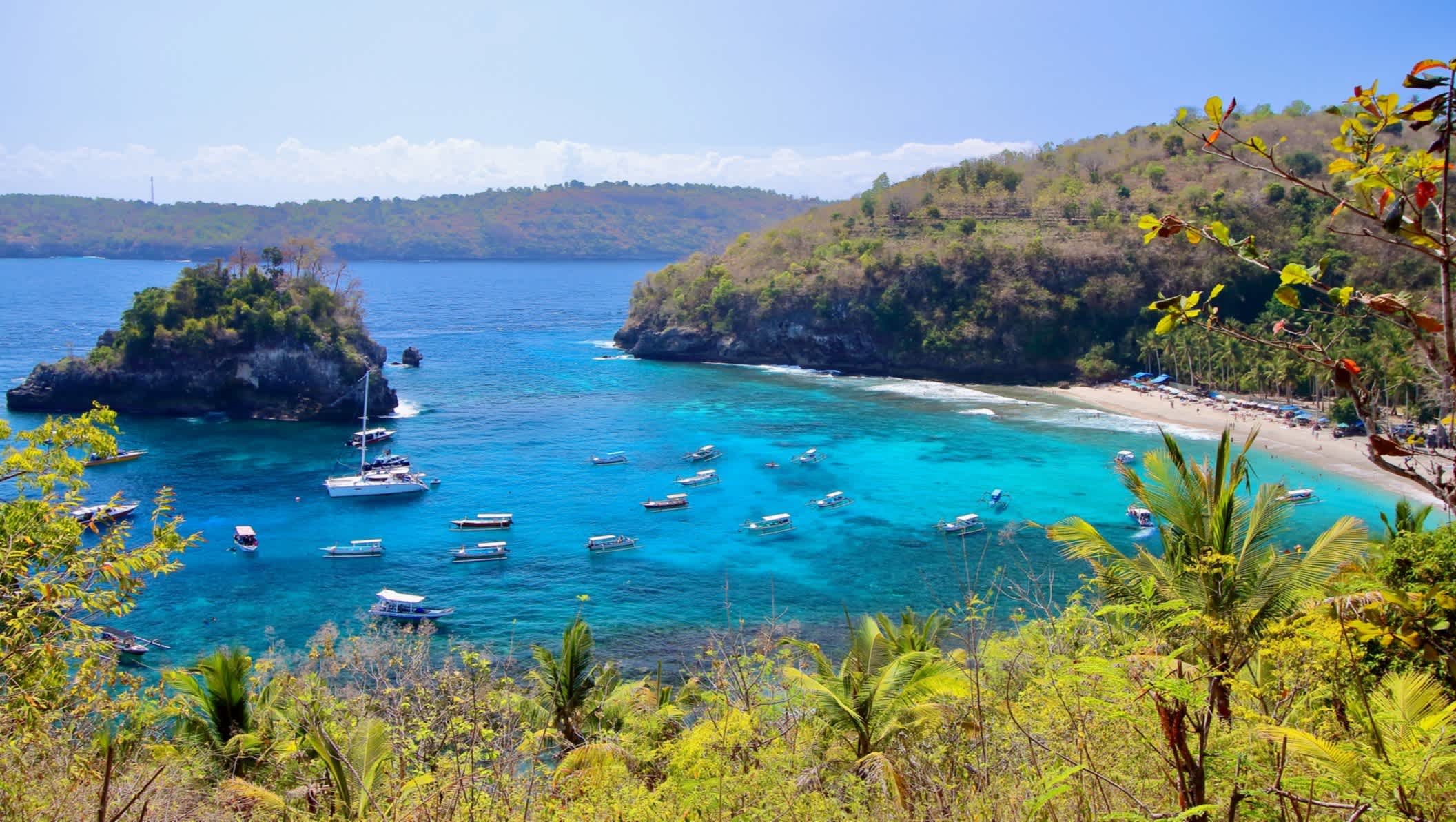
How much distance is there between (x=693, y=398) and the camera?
7594 cm

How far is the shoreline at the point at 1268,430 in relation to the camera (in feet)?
165

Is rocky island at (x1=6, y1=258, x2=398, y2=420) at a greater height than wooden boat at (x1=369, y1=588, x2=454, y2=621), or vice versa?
rocky island at (x1=6, y1=258, x2=398, y2=420)

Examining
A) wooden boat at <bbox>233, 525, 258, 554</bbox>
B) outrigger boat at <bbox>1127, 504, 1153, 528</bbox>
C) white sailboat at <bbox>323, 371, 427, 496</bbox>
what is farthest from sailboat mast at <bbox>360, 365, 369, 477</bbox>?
outrigger boat at <bbox>1127, 504, 1153, 528</bbox>

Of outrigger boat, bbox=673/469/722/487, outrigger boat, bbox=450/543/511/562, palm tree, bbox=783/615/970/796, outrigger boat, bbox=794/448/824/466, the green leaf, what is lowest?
outrigger boat, bbox=450/543/511/562

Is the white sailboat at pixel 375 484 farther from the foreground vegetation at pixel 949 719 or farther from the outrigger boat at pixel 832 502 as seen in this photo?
the foreground vegetation at pixel 949 719

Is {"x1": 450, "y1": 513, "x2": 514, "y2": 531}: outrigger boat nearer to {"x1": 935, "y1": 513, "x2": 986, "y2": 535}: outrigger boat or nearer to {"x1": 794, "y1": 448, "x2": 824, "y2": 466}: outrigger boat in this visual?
{"x1": 794, "y1": 448, "x2": 824, "y2": 466}: outrigger boat

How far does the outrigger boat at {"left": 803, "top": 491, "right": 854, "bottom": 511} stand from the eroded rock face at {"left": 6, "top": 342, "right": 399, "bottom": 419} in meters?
37.3

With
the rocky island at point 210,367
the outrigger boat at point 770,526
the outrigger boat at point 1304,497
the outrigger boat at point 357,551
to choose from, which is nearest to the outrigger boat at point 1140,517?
the outrigger boat at point 1304,497

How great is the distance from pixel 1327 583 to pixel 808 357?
7896 centimetres

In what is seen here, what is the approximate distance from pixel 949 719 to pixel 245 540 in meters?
36.7

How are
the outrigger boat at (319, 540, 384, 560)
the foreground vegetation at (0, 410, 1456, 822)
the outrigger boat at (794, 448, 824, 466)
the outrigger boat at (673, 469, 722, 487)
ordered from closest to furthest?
the foreground vegetation at (0, 410, 1456, 822)
the outrigger boat at (319, 540, 384, 560)
the outrigger boat at (673, 469, 722, 487)
the outrigger boat at (794, 448, 824, 466)

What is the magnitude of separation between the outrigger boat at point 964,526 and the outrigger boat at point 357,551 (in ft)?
83.3

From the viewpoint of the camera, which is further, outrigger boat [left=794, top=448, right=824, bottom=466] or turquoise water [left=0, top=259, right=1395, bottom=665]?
outrigger boat [left=794, top=448, right=824, bottom=466]

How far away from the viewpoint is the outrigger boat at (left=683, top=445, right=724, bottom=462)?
5688 cm
